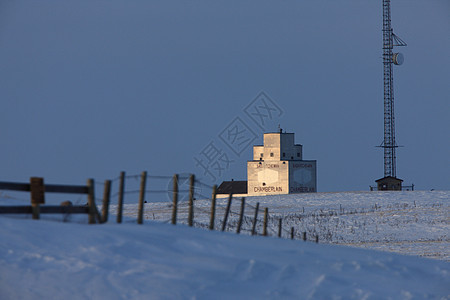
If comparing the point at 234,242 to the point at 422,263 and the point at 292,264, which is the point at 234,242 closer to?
the point at 292,264

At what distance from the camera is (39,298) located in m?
13.5

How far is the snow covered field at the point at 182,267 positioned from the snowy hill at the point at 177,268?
0.02m

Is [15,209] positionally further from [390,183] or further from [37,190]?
[390,183]

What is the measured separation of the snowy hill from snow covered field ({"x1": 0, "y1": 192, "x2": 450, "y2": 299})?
0.02 meters

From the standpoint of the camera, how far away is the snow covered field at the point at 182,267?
14047mm

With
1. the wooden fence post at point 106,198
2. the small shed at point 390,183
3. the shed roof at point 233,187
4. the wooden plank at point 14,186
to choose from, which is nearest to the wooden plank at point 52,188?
the wooden plank at point 14,186

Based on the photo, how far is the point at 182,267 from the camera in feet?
49.4

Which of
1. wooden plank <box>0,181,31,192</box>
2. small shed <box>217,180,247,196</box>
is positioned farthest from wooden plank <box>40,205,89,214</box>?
small shed <box>217,180,247,196</box>

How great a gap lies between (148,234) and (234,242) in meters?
2.33

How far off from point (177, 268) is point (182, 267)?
0.14 m

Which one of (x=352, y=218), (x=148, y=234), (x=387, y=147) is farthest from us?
(x=387, y=147)

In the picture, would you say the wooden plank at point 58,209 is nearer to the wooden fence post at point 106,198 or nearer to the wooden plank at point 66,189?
the wooden plank at point 66,189

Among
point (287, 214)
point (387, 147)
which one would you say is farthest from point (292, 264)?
point (387, 147)

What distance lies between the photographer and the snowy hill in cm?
1402
